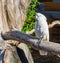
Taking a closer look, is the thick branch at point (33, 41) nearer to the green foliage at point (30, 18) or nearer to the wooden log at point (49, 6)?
the green foliage at point (30, 18)

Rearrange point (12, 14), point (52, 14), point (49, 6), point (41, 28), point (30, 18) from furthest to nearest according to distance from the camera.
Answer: point (49, 6)
point (52, 14)
point (30, 18)
point (12, 14)
point (41, 28)

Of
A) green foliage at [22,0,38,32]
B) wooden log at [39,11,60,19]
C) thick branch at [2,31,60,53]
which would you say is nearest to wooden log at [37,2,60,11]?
wooden log at [39,11,60,19]

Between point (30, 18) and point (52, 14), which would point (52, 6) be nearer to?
point (52, 14)

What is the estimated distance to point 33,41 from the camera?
4.33 meters

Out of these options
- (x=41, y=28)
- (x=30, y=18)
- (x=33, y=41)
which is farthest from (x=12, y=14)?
(x=30, y=18)

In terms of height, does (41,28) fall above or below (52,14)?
above

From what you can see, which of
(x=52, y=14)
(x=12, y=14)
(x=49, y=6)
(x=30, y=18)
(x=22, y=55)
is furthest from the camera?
(x=49, y=6)

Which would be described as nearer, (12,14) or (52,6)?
(12,14)

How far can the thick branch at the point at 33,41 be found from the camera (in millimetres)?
4113

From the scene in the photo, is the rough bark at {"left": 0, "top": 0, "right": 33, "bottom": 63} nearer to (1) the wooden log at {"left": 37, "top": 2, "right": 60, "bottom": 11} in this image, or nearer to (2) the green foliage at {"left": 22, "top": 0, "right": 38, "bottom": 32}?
(2) the green foliage at {"left": 22, "top": 0, "right": 38, "bottom": 32}

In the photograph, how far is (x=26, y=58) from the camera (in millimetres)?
5145

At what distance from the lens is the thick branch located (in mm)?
4113

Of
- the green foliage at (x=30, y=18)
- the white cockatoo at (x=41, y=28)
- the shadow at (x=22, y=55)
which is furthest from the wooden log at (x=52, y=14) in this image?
the white cockatoo at (x=41, y=28)

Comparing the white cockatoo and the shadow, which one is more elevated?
the white cockatoo
